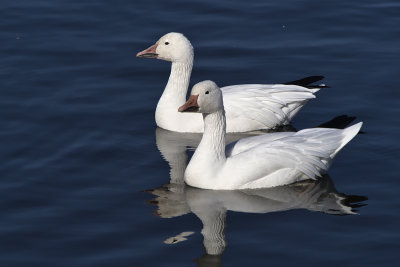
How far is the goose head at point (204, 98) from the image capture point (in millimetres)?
10664

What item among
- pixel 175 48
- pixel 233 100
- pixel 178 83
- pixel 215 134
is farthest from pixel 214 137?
pixel 175 48

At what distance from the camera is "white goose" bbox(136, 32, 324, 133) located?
12.6m

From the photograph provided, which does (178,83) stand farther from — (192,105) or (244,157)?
(244,157)

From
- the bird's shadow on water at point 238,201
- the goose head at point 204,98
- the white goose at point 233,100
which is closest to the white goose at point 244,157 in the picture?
the goose head at point 204,98

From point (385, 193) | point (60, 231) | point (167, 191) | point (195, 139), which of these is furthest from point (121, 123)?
point (385, 193)

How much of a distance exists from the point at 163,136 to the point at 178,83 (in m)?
0.87

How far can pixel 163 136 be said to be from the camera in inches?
497

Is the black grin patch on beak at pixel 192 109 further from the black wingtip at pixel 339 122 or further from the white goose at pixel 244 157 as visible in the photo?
the black wingtip at pixel 339 122

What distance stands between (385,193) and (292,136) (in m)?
1.39

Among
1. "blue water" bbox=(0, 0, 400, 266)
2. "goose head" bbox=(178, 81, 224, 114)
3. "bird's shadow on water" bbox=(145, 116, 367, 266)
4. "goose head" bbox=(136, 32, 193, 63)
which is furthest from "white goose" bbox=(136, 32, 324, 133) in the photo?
"goose head" bbox=(178, 81, 224, 114)

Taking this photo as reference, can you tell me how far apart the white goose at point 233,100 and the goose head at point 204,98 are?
1.81m

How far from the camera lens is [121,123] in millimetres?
12789

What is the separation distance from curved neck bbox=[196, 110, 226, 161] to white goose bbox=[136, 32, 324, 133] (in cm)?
162

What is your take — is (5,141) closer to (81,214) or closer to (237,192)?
(81,214)
